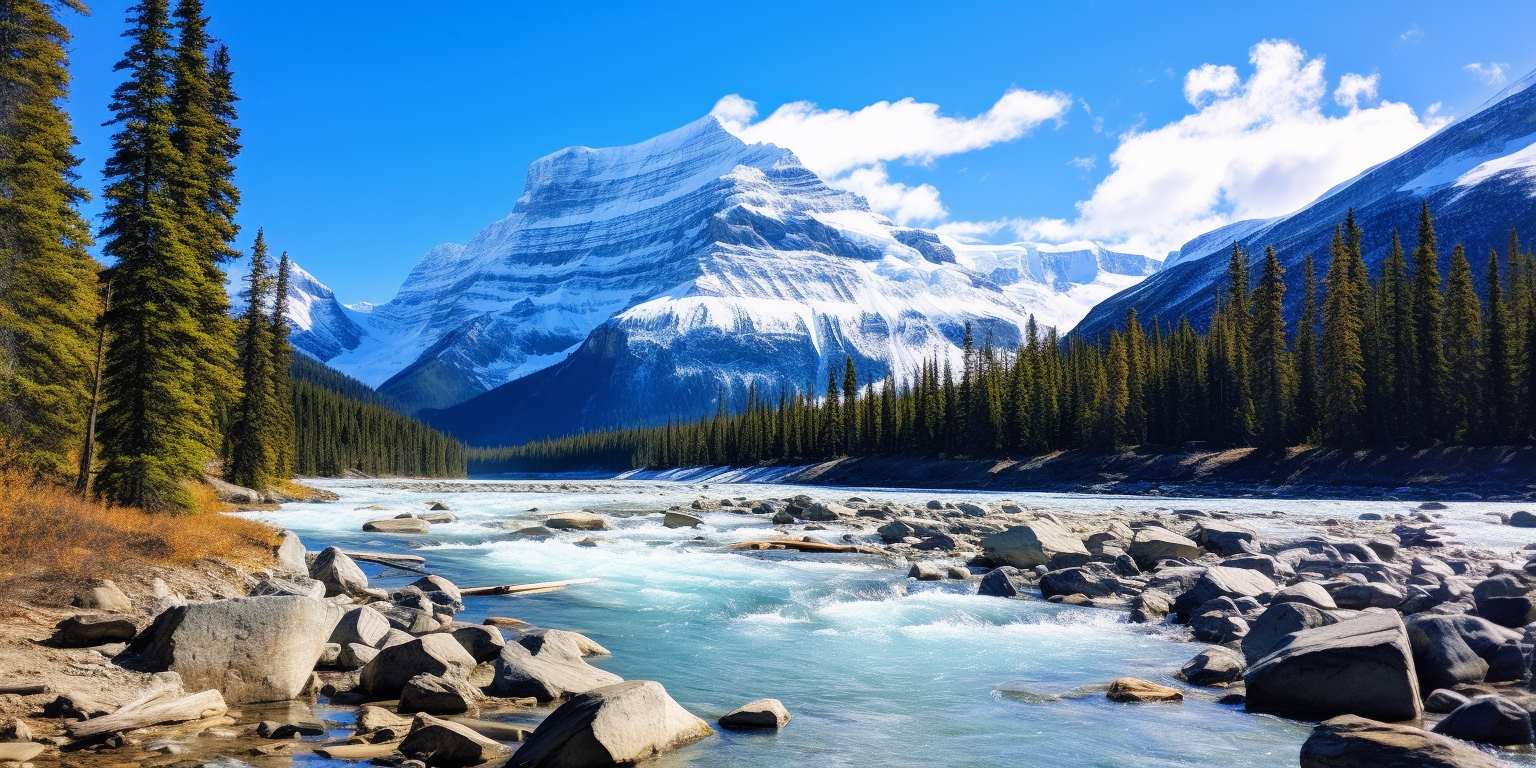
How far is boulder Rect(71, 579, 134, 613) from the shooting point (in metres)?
13.3

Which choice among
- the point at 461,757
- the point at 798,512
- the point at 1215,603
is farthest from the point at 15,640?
the point at 798,512

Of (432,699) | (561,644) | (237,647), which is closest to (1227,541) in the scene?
(561,644)

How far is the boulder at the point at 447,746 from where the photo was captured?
8656mm

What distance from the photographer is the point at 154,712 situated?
30.3 ft

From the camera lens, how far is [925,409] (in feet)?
393

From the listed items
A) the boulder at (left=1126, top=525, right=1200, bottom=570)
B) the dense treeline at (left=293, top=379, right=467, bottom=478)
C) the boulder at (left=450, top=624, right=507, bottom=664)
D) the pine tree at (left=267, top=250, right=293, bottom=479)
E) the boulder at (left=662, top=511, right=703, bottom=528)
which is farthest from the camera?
the dense treeline at (left=293, top=379, right=467, bottom=478)

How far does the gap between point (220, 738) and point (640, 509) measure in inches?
1780

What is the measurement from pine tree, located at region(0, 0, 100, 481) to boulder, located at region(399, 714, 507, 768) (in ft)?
75.1

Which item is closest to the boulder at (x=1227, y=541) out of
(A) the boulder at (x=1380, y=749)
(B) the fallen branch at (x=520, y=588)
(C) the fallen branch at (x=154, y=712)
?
(A) the boulder at (x=1380, y=749)

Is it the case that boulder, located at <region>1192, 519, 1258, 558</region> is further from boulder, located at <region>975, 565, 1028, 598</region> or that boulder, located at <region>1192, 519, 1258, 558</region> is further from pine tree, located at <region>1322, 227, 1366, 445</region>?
pine tree, located at <region>1322, 227, 1366, 445</region>

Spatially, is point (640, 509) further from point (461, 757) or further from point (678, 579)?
point (461, 757)

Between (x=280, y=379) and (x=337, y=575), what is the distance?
204 feet

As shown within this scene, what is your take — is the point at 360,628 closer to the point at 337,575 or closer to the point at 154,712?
the point at 154,712

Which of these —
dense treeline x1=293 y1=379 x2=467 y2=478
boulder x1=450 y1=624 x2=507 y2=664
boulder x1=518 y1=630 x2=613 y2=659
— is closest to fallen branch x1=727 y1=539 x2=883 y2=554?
boulder x1=518 y1=630 x2=613 y2=659
